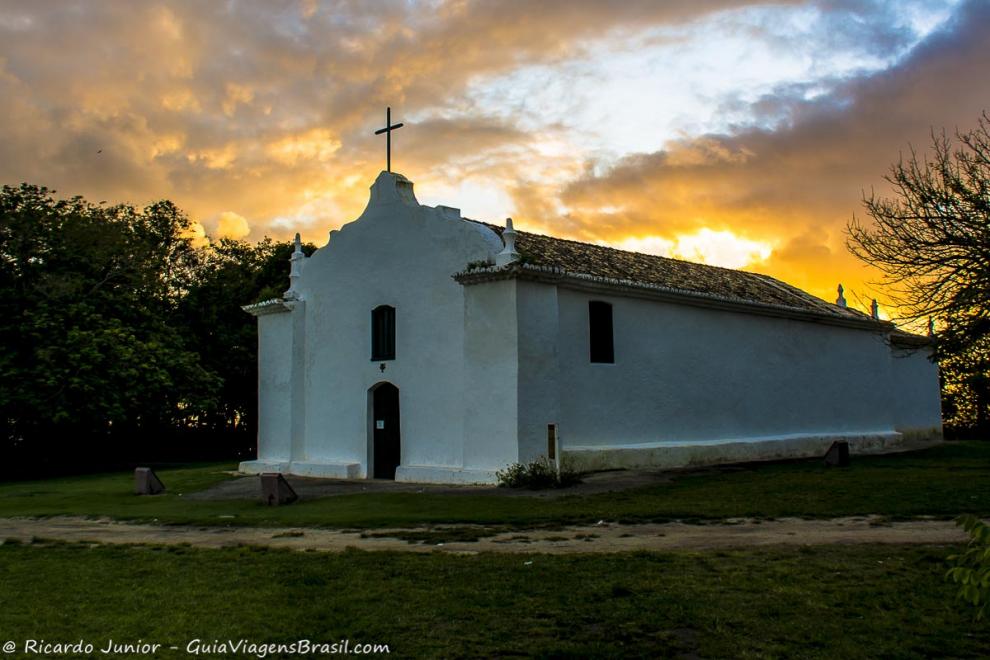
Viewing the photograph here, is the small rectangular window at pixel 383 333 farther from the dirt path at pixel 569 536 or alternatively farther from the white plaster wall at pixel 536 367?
the dirt path at pixel 569 536

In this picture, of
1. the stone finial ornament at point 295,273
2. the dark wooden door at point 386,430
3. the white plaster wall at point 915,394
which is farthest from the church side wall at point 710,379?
the stone finial ornament at point 295,273

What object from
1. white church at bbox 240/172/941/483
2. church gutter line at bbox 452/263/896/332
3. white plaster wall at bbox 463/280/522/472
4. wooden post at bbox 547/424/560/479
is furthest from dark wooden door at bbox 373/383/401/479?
wooden post at bbox 547/424/560/479

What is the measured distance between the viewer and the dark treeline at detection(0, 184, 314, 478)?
25.5m

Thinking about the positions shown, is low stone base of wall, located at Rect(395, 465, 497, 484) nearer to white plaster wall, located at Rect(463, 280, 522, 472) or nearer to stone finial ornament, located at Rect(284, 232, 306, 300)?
white plaster wall, located at Rect(463, 280, 522, 472)

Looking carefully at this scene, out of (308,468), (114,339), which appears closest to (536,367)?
(308,468)

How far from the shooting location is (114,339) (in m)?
26.3

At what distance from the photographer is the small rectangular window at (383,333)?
20.6 m

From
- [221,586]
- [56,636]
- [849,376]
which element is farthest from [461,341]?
[849,376]

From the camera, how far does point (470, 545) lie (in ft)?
34.3

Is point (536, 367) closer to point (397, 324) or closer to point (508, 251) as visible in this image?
point (508, 251)

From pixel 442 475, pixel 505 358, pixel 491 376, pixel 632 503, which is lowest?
pixel 632 503

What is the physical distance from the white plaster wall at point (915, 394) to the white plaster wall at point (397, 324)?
1808cm

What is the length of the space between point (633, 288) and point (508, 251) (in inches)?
146

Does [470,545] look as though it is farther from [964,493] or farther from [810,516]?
[964,493]
